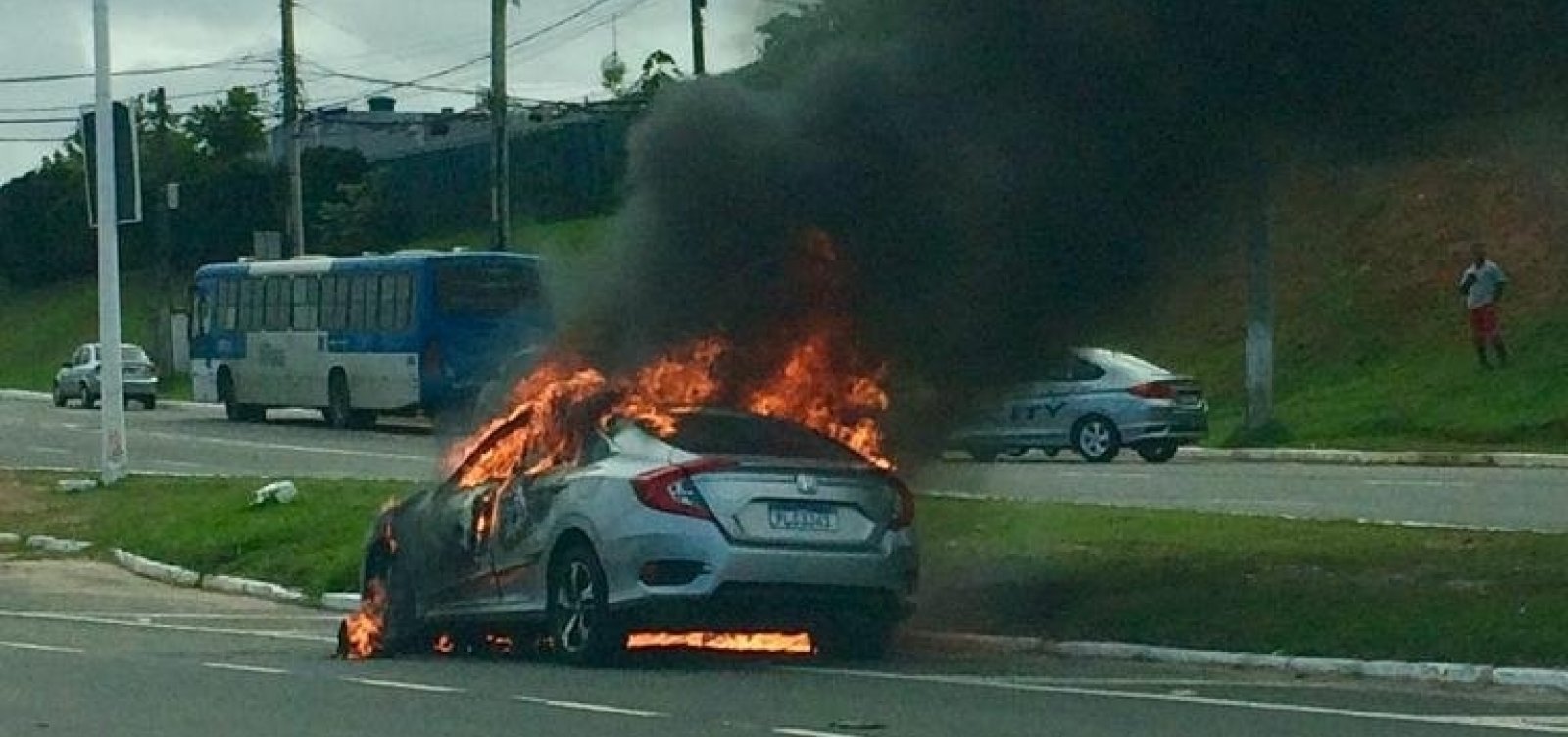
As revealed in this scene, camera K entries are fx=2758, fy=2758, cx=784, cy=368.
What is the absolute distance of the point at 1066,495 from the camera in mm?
25750

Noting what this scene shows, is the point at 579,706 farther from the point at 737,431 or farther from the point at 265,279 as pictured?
the point at 265,279

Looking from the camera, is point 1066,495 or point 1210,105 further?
point 1066,495

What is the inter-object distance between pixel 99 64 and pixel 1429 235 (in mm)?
20500

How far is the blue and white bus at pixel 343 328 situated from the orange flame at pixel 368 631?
2122cm

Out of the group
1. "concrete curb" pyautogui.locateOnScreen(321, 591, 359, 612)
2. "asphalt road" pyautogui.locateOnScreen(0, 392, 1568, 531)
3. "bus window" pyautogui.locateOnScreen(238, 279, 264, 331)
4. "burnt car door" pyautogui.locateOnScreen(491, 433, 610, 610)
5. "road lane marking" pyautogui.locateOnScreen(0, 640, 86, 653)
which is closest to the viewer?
"burnt car door" pyautogui.locateOnScreen(491, 433, 610, 610)

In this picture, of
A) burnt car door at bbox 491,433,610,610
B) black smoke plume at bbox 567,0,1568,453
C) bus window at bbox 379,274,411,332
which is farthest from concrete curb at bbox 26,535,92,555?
bus window at bbox 379,274,411,332

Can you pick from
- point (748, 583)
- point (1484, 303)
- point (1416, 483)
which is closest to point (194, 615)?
point (748, 583)

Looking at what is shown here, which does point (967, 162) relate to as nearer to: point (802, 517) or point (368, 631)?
point (802, 517)

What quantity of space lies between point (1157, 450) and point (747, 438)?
18703mm

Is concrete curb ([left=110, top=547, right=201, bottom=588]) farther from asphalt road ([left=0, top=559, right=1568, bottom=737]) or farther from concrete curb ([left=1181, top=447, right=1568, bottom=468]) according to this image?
concrete curb ([left=1181, top=447, right=1568, bottom=468])

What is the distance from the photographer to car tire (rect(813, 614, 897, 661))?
49.5 ft

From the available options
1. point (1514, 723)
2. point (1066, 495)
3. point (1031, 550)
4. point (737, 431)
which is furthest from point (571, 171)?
point (1514, 723)

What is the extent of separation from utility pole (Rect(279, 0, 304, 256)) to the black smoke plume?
36.0m

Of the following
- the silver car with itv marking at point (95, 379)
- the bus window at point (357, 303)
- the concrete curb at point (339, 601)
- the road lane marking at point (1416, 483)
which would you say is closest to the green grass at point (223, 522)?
the concrete curb at point (339, 601)
